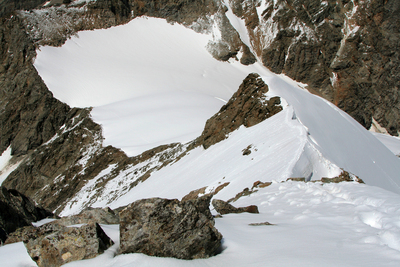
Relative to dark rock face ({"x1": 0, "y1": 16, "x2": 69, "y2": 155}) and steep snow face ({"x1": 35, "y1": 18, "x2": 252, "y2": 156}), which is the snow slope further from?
dark rock face ({"x1": 0, "y1": 16, "x2": 69, "y2": 155})

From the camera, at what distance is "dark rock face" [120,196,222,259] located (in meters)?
3.63

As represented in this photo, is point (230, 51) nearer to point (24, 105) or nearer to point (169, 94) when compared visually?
point (169, 94)

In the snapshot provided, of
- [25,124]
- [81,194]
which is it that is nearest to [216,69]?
[25,124]

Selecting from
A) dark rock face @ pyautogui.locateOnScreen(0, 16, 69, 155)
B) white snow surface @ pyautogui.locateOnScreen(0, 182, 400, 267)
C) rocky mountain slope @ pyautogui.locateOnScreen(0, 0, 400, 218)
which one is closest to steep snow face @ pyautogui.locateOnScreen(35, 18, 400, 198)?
dark rock face @ pyautogui.locateOnScreen(0, 16, 69, 155)

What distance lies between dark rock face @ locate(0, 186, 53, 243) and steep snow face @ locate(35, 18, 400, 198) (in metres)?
5.86

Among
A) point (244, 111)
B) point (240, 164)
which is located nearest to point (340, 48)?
point (244, 111)

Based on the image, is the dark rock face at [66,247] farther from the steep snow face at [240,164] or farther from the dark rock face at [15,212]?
the steep snow face at [240,164]

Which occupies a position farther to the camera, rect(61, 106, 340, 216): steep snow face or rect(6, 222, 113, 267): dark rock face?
rect(61, 106, 340, 216): steep snow face

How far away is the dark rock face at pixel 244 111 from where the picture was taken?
50.7ft

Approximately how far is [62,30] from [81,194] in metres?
45.1

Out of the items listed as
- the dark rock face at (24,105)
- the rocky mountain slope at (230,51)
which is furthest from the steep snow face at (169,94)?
the rocky mountain slope at (230,51)

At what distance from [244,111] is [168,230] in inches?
530

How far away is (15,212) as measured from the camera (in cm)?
736

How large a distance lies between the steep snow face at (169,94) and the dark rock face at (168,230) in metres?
5.61
